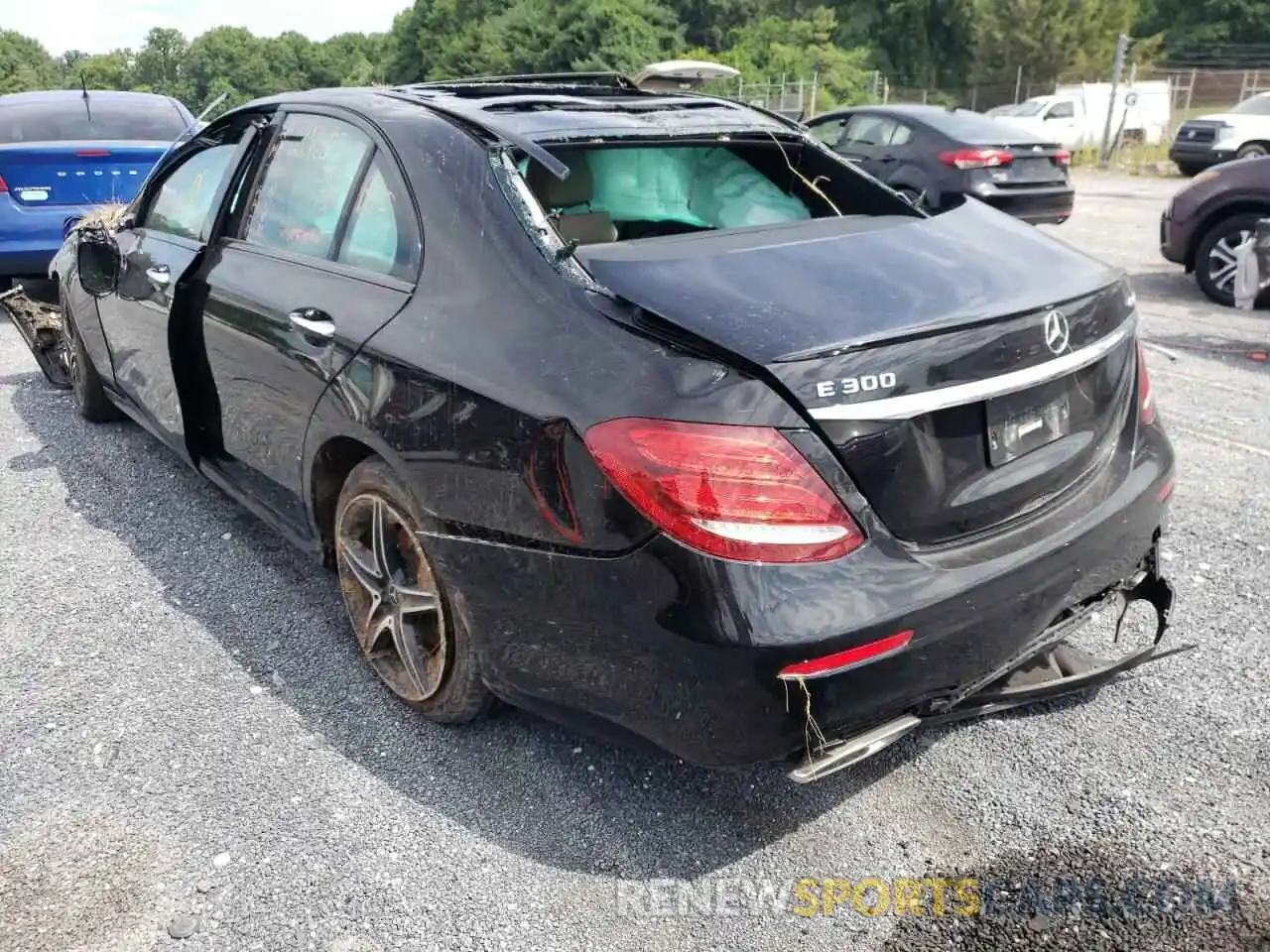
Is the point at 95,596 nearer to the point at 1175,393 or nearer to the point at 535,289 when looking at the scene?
the point at 535,289

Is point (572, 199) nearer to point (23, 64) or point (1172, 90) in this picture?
point (1172, 90)

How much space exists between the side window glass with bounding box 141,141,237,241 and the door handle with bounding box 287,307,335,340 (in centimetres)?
101

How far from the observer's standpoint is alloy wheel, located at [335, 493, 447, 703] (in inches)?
107

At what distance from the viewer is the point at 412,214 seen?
8.73ft

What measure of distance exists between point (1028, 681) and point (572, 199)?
1.78 m

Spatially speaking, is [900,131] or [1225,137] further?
[1225,137]

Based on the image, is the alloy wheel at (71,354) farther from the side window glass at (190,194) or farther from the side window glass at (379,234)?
the side window glass at (379,234)

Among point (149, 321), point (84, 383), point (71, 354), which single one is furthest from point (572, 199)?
point (71, 354)

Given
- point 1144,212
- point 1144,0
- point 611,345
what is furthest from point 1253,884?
point 1144,0

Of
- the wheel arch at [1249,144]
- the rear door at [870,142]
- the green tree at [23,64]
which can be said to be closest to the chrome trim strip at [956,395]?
the rear door at [870,142]

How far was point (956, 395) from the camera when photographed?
6.97 ft

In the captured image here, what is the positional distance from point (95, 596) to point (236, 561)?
19.0 inches

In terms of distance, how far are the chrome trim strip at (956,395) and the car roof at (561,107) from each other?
119 centimetres

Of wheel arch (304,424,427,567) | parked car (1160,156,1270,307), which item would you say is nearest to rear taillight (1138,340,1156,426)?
wheel arch (304,424,427,567)
